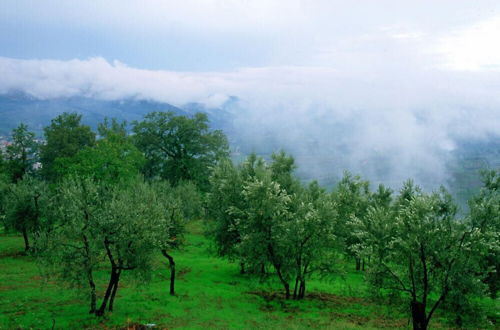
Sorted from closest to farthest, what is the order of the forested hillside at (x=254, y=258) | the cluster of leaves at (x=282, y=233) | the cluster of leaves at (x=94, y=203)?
the forested hillside at (x=254, y=258) < the cluster of leaves at (x=94, y=203) < the cluster of leaves at (x=282, y=233)

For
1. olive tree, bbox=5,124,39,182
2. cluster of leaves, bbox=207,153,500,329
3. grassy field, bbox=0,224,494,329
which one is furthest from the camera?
olive tree, bbox=5,124,39,182

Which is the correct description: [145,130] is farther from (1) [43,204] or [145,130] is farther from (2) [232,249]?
(2) [232,249]

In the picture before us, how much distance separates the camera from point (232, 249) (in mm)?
40469

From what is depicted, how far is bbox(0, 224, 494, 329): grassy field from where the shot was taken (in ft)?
90.9

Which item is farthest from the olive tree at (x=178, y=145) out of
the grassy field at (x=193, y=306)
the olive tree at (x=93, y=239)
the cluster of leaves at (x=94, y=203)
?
the olive tree at (x=93, y=239)

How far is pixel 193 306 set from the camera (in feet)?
106

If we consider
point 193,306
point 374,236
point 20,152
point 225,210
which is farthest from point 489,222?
point 20,152

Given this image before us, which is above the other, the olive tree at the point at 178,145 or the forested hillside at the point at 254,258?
the olive tree at the point at 178,145

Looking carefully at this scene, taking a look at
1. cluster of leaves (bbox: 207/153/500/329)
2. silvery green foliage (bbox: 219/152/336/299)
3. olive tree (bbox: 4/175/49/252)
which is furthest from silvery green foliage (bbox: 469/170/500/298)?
olive tree (bbox: 4/175/49/252)

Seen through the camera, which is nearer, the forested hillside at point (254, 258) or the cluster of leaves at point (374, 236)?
the cluster of leaves at point (374, 236)

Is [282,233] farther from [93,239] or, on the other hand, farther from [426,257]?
[93,239]

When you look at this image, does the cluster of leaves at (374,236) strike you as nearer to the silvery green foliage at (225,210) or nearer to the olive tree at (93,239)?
the silvery green foliage at (225,210)

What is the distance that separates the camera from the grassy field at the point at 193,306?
27.7 m

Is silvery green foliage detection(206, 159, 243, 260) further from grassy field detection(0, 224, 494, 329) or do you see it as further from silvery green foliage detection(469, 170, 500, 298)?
silvery green foliage detection(469, 170, 500, 298)
